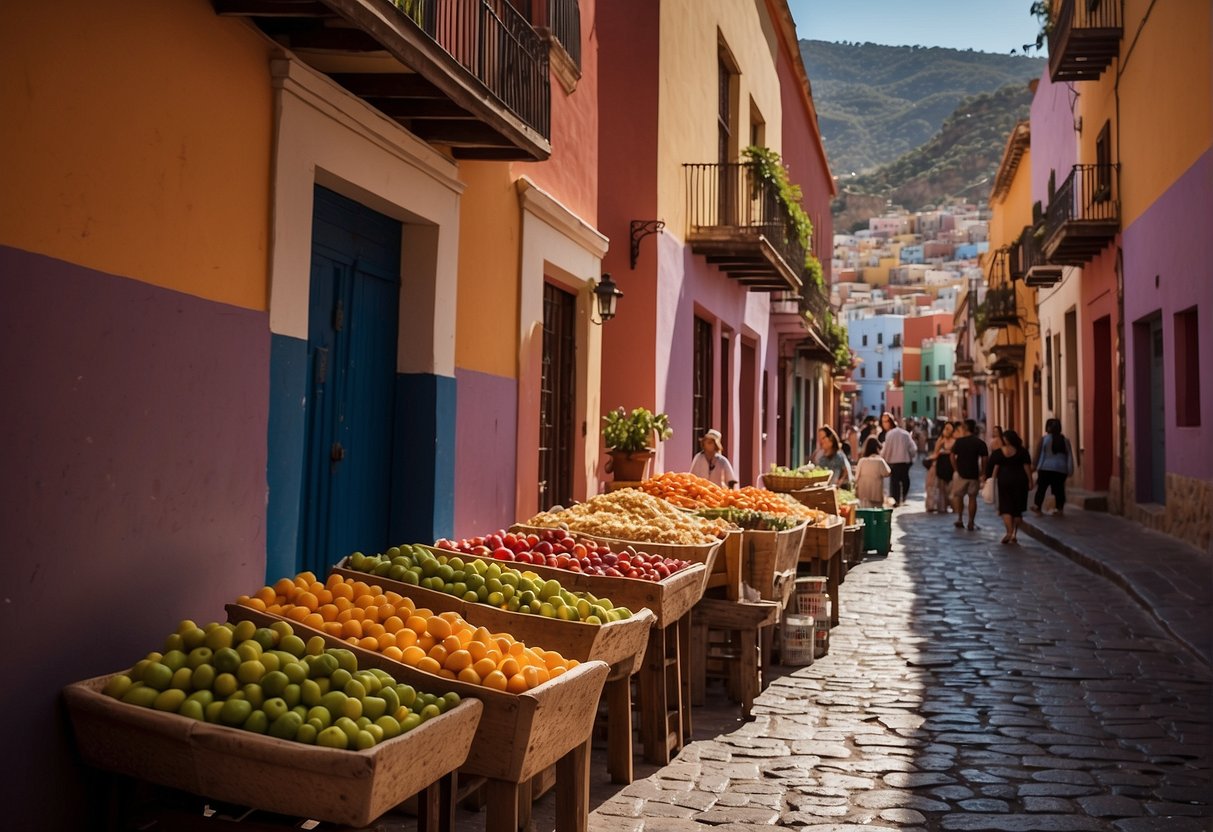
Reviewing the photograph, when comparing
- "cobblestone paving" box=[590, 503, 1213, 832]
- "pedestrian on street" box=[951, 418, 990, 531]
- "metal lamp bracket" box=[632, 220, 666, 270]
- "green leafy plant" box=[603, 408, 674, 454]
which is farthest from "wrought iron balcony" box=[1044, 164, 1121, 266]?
"green leafy plant" box=[603, 408, 674, 454]

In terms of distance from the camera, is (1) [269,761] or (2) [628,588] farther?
(2) [628,588]

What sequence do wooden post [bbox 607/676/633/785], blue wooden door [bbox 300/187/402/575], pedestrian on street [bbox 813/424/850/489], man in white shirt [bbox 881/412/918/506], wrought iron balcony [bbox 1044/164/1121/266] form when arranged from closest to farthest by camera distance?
wooden post [bbox 607/676/633/785]
blue wooden door [bbox 300/187/402/575]
pedestrian on street [bbox 813/424/850/489]
wrought iron balcony [bbox 1044/164/1121/266]
man in white shirt [bbox 881/412/918/506]

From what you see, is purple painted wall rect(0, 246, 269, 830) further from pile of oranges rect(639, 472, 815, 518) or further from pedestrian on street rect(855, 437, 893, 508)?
pedestrian on street rect(855, 437, 893, 508)

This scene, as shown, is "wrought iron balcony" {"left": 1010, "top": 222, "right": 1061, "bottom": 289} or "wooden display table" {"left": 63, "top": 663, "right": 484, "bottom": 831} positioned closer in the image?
"wooden display table" {"left": 63, "top": 663, "right": 484, "bottom": 831}

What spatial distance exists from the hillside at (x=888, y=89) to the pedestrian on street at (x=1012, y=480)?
16486cm

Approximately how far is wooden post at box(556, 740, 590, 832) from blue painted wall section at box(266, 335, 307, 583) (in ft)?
5.20

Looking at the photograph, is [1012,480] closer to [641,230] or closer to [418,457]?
[641,230]

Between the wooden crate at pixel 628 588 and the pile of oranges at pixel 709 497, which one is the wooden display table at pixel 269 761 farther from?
the pile of oranges at pixel 709 497

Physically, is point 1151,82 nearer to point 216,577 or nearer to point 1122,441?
point 1122,441

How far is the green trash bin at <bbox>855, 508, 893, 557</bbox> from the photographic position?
14.6 meters

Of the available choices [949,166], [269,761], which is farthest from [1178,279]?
[949,166]

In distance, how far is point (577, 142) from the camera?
938 centimetres

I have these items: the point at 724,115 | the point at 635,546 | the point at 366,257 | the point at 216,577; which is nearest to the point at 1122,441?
the point at 724,115

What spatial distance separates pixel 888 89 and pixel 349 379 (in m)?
194
